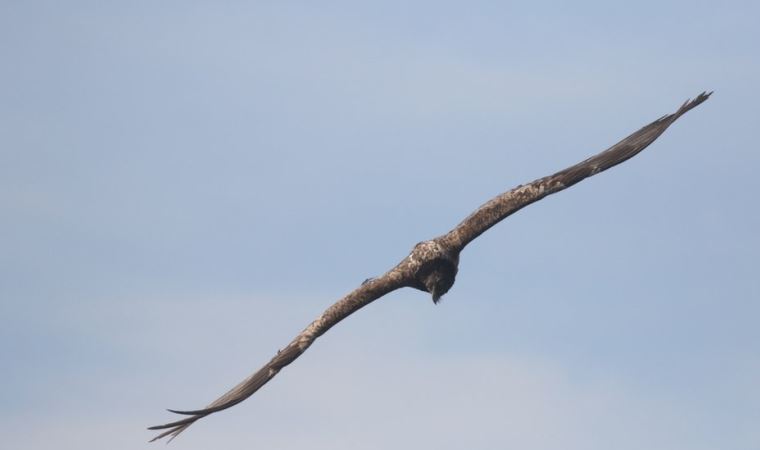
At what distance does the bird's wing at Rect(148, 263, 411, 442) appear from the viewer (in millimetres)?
33531

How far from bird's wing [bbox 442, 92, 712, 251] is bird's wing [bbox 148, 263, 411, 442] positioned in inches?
60.4

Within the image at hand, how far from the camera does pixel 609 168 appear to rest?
34.1 meters

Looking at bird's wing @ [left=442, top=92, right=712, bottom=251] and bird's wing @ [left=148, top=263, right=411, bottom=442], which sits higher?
bird's wing @ [left=442, top=92, right=712, bottom=251]

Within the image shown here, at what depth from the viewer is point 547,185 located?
111 feet

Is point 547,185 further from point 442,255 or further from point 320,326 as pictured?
point 320,326

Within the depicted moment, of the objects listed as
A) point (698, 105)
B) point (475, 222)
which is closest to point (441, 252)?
point (475, 222)

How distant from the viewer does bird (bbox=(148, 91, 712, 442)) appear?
33688 mm

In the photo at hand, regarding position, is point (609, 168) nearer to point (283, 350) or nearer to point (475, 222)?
point (475, 222)

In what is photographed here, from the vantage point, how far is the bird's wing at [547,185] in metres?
33.7

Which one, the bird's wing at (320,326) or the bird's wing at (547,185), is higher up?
the bird's wing at (547,185)

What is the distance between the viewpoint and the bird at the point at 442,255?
33.7 m

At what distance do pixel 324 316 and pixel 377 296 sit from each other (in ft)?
4.20

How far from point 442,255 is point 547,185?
9.16ft

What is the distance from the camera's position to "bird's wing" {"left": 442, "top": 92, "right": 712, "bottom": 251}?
3372 cm
